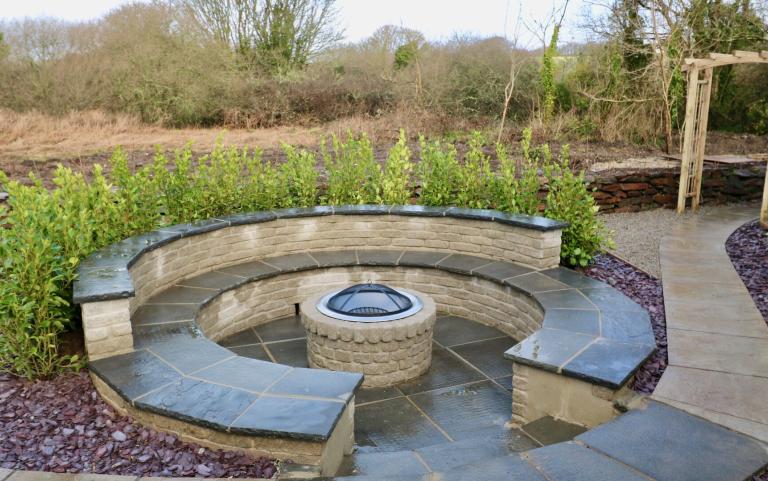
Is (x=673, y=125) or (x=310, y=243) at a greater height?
(x=673, y=125)

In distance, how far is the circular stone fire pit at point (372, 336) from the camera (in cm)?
406

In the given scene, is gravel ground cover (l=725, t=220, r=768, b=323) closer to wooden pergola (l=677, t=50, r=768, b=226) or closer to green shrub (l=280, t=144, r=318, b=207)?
wooden pergola (l=677, t=50, r=768, b=226)

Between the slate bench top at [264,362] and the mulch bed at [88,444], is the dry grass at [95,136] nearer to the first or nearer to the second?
the slate bench top at [264,362]

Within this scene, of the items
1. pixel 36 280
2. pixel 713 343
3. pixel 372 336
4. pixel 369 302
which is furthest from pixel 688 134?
pixel 36 280

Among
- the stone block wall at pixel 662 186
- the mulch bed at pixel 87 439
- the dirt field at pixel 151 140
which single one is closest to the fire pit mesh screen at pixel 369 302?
the mulch bed at pixel 87 439

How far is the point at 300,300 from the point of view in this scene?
18.4 feet

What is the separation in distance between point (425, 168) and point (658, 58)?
26.8 feet

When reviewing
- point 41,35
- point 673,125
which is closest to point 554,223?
point 673,125

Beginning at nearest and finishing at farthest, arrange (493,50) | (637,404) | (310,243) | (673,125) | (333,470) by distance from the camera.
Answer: (333,470) < (637,404) < (310,243) < (673,125) < (493,50)

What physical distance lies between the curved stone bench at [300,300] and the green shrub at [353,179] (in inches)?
19.7

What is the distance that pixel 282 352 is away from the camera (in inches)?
189

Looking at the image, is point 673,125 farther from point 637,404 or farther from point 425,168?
point 637,404

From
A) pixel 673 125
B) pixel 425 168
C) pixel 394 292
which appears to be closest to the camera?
pixel 394 292

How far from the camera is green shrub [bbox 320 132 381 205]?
21.2 ft
